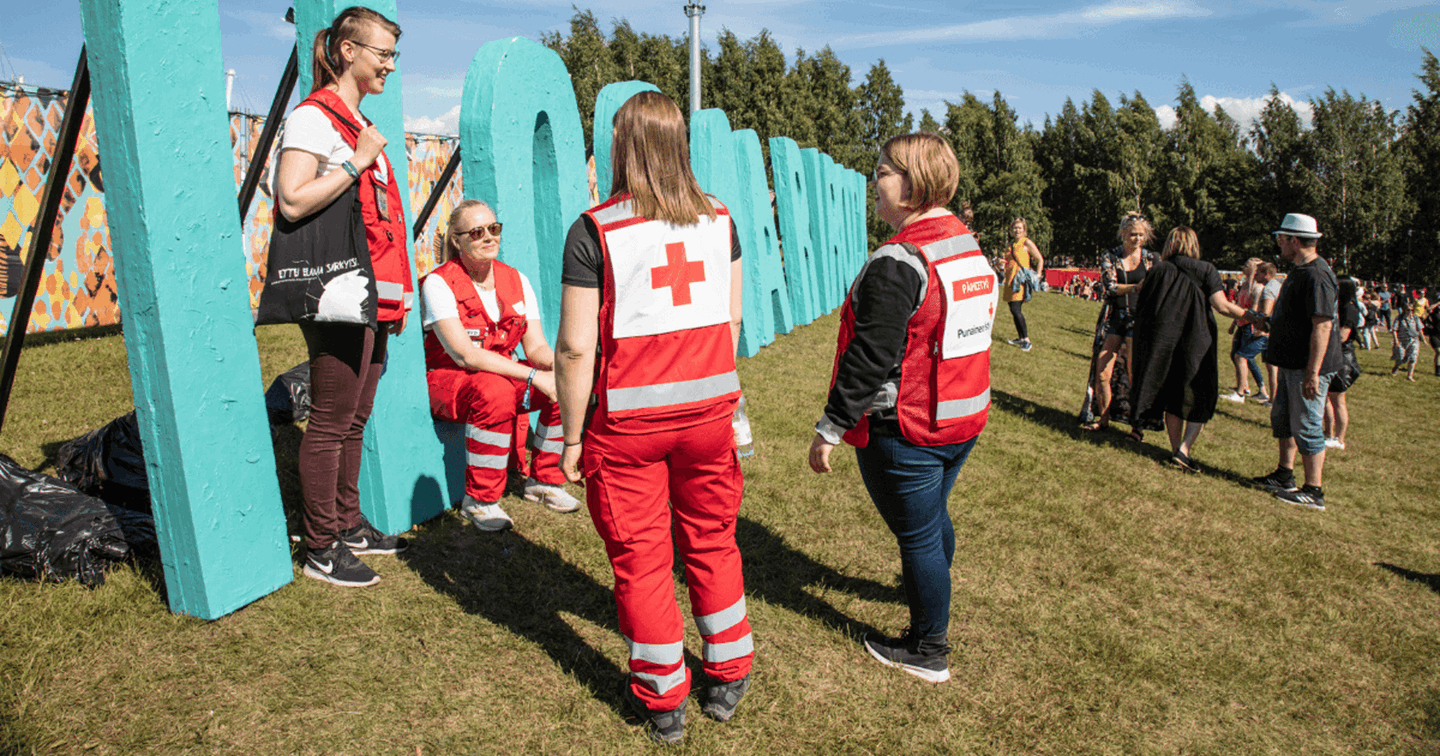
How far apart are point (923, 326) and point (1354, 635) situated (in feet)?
9.98

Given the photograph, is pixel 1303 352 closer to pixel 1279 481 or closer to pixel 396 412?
pixel 1279 481

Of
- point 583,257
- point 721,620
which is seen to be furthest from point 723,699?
point 583,257

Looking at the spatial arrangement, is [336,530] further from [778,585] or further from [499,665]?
[778,585]

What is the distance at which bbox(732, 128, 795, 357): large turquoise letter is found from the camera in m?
9.34

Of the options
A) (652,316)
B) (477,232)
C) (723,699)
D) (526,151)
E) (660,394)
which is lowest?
(723,699)

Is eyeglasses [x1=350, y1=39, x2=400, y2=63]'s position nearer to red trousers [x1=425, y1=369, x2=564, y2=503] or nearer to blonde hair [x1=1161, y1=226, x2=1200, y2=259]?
red trousers [x1=425, y1=369, x2=564, y2=503]

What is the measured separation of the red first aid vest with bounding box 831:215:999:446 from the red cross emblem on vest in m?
0.63

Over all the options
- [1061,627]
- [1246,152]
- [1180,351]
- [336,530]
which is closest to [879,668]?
[1061,627]

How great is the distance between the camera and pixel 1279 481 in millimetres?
6203

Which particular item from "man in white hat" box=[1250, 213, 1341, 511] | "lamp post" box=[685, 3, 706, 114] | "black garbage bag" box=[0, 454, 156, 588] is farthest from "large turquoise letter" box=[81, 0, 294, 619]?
"lamp post" box=[685, 3, 706, 114]

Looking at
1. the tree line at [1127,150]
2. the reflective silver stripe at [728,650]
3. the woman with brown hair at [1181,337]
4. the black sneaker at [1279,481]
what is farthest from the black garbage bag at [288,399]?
the tree line at [1127,150]

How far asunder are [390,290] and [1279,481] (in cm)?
657

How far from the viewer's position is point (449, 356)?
4148 mm

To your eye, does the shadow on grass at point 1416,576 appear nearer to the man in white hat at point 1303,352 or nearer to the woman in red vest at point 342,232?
the man in white hat at point 1303,352
